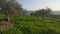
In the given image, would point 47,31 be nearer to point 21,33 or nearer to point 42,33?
point 42,33

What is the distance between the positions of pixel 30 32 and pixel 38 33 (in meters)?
1.10

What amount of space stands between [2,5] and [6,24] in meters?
7.74

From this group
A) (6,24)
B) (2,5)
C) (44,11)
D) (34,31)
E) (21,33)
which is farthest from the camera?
(44,11)

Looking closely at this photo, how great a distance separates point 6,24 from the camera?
25.2 metres

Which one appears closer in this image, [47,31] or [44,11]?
[47,31]

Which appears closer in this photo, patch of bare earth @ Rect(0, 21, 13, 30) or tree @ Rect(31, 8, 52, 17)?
patch of bare earth @ Rect(0, 21, 13, 30)

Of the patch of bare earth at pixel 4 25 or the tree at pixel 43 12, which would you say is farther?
the tree at pixel 43 12

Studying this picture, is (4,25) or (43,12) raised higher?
(43,12)

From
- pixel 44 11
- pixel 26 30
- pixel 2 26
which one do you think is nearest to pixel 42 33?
pixel 26 30

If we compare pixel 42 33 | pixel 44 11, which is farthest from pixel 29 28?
pixel 44 11

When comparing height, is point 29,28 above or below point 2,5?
below

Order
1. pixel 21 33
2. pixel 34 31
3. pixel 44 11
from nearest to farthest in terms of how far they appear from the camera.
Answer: pixel 21 33 < pixel 34 31 < pixel 44 11

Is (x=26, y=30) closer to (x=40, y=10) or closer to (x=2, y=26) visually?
(x=2, y=26)

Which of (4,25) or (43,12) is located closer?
(4,25)
